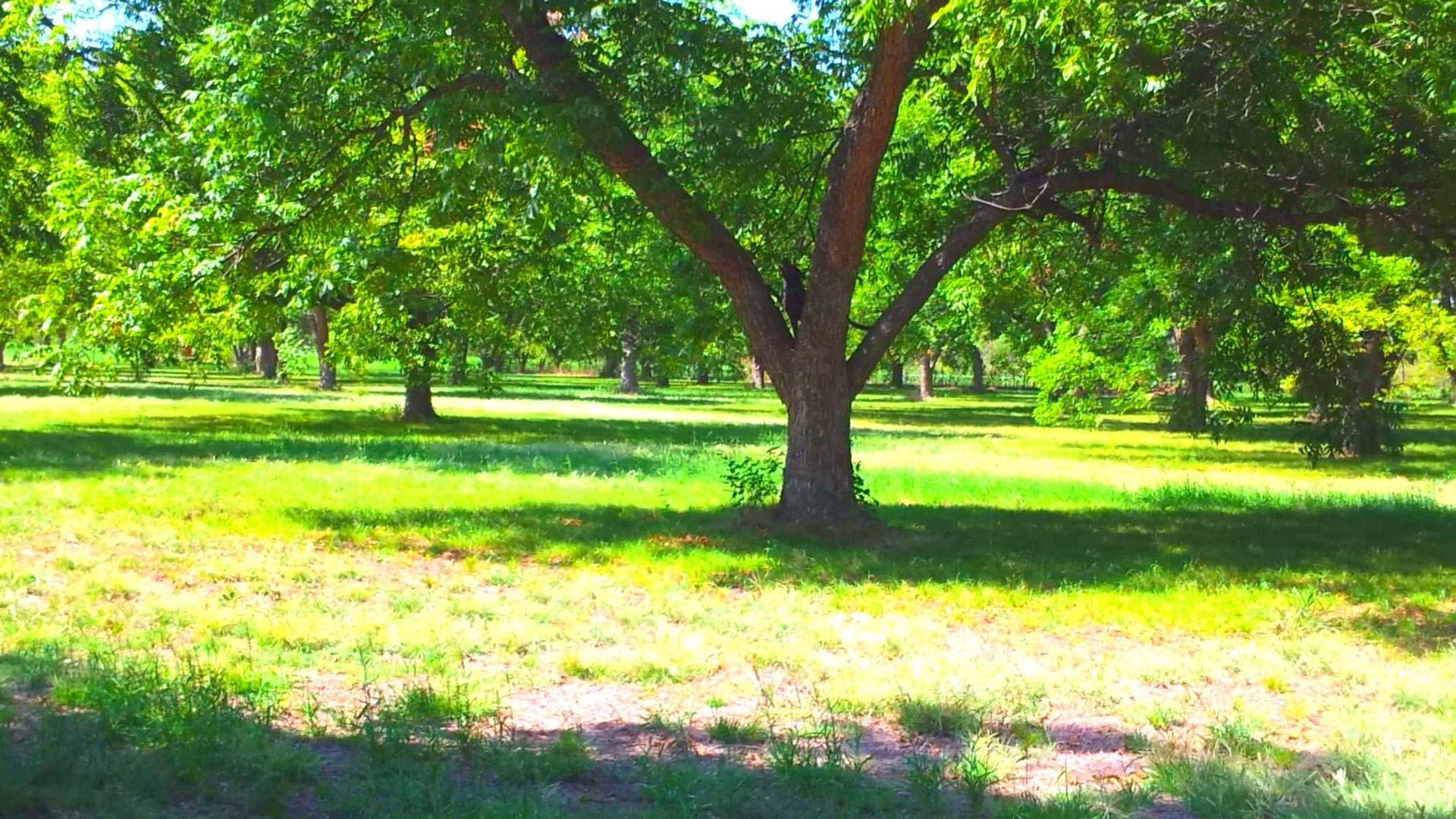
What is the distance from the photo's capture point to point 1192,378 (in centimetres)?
2509

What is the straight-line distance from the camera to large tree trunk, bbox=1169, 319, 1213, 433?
17.9 m

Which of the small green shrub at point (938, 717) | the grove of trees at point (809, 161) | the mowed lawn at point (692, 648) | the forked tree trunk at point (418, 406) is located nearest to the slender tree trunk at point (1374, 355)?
the mowed lawn at point (692, 648)

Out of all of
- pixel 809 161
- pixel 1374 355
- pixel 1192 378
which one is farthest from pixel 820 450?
pixel 1374 355

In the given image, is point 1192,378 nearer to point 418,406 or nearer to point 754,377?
point 418,406

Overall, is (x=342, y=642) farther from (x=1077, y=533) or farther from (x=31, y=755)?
(x=1077, y=533)

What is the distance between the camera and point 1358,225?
1248 centimetres

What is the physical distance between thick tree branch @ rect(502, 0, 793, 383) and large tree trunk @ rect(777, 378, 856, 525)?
333 mm

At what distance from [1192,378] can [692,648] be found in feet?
66.2

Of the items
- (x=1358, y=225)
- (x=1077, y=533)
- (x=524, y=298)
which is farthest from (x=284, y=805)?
(x=524, y=298)

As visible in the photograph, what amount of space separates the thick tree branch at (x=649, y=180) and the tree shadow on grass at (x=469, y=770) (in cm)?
633

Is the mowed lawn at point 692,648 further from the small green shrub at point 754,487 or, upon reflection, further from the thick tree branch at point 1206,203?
the thick tree branch at point 1206,203

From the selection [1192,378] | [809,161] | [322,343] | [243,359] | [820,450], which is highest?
[809,161]

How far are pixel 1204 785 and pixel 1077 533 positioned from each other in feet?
26.1

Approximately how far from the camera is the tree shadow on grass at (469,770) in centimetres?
446
